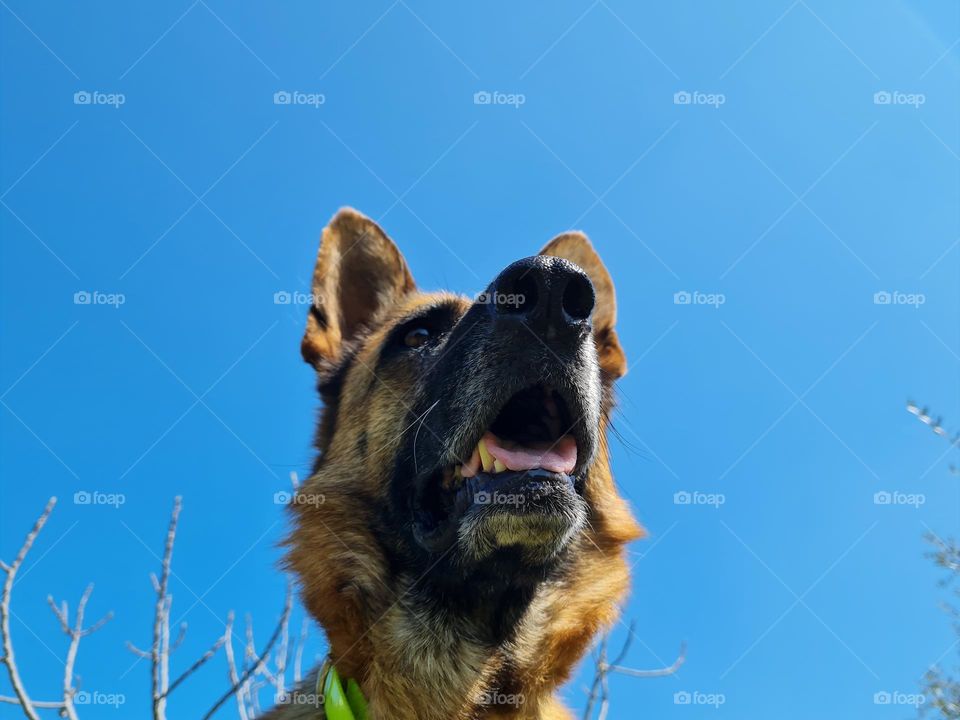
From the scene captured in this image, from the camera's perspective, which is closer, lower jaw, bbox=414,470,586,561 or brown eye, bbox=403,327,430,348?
lower jaw, bbox=414,470,586,561

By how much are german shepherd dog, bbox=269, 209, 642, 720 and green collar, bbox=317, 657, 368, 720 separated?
40 millimetres

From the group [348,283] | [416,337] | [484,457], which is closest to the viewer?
[484,457]

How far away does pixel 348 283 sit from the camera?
202 inches

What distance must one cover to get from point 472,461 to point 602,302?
1.87 m

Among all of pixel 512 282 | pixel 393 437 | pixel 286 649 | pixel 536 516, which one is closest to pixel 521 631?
pixel 536 516

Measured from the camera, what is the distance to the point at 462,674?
3.46 m

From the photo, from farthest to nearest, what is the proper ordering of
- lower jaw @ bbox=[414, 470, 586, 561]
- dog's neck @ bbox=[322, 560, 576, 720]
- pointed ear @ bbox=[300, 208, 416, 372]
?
pointed ear @ bbox=[300, 208, 416, 372] < dog's neck @ bbox=[322, 560, 576, 720] < lower jaw @ bbox=[414, 470, 586, 561]

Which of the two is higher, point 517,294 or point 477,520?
point 517,294

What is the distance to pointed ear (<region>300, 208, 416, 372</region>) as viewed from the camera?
15.7 ft

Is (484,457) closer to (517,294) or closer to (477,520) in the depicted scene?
(477,520)

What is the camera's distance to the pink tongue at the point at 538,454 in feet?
11.2
